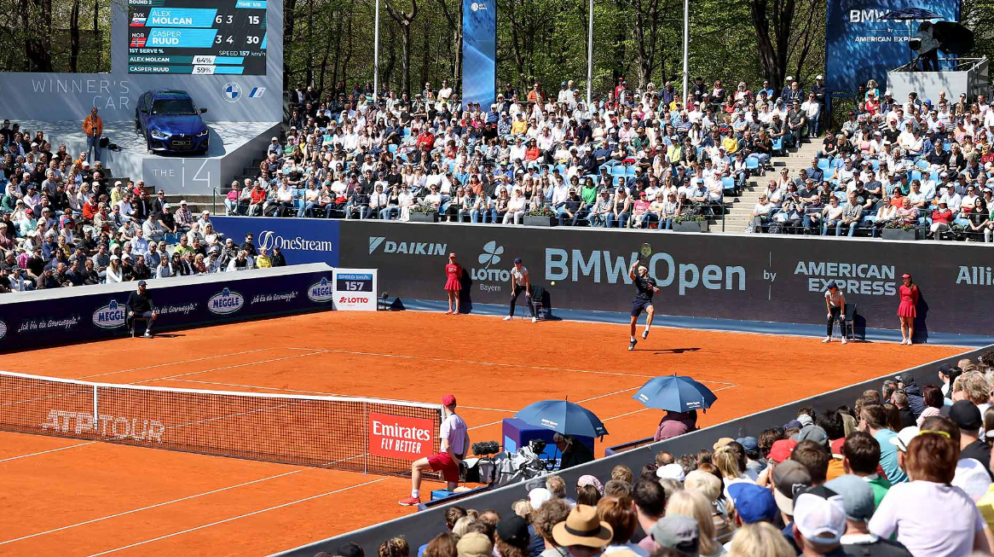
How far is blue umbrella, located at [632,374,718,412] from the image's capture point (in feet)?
47.5

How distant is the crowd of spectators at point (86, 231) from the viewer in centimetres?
3092

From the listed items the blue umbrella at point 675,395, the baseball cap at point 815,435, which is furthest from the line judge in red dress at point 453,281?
the baseball cap at point 815,435

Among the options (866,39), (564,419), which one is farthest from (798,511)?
(866,39)

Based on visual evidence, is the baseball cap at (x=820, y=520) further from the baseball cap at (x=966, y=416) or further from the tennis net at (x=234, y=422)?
the tennis net at (x=234, y=422)

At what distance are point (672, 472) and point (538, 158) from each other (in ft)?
91.1

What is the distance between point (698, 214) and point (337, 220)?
1160 centimetres

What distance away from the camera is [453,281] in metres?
34.1

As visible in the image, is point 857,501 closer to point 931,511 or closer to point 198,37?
point 931,511

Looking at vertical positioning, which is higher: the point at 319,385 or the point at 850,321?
the point at 850,321

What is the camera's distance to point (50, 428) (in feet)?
61.9

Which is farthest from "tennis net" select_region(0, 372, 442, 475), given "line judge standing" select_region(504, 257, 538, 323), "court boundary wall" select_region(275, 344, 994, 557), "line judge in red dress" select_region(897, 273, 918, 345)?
"line judge in red dress" select_region(897, 273, 918, 345)

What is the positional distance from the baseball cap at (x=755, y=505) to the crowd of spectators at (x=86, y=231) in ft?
85.3

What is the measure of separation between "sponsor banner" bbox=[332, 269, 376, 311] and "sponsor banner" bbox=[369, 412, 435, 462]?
763 inches

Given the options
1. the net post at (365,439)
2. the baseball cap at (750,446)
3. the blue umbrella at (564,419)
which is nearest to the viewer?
the baseball cap at (750,446)
